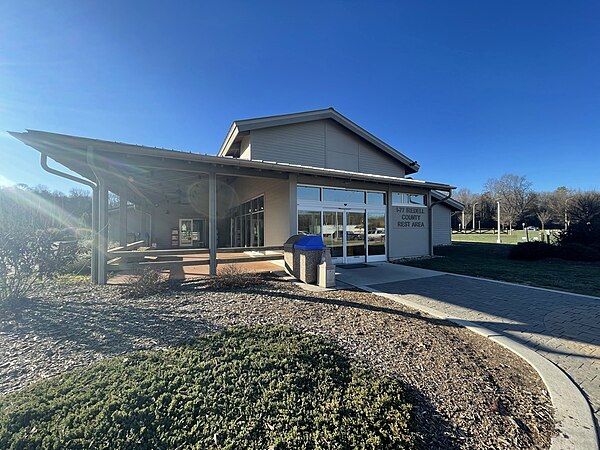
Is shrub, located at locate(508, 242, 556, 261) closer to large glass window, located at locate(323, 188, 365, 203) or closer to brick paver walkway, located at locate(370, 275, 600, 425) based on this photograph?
brick paver walkway, located at locate(370, 275, 600, 425)

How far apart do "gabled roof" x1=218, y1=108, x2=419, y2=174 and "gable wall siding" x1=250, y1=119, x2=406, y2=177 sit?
289mm

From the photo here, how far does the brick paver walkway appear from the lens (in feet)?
11.4

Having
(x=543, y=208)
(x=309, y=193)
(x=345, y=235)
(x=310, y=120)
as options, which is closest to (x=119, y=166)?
(x=309, y=193)

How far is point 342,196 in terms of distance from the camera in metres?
11.0

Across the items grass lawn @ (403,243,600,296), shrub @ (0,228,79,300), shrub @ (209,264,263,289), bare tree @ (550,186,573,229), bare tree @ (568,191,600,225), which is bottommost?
grass lawn @ (403,243,600,296)

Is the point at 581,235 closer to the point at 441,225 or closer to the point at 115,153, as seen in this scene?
the point at 441,225

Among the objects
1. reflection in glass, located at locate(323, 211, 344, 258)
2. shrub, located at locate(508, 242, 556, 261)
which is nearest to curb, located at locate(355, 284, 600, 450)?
reflection in glass, located at locate(323, 211, 344, 258)

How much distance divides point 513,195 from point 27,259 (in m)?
70.4

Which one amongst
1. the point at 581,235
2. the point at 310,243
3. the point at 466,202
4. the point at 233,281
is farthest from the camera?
the point at 466,202

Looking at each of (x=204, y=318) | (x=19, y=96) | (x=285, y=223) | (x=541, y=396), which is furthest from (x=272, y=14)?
(x=541, y=396)

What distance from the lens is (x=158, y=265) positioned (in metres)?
8.38

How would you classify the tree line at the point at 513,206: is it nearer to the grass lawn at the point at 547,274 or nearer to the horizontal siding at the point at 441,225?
the horizontal siding at the point at 441,225

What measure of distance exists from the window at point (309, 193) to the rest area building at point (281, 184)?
0.13 feet

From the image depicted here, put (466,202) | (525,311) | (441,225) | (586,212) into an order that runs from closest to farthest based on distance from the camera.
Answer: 1. (525,311)
2. (586,212)
3. (441,225)
4. (466,202)
